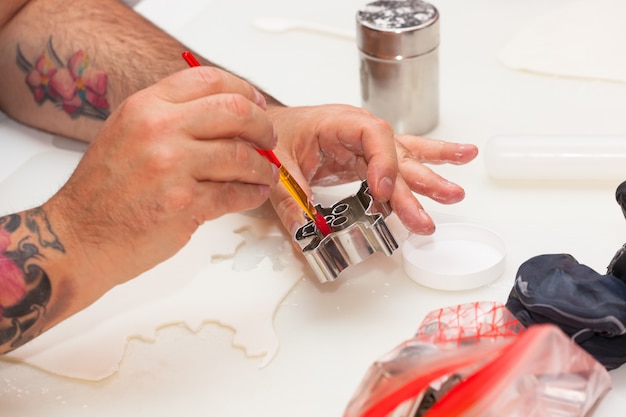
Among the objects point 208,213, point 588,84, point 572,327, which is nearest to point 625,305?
point 572,327

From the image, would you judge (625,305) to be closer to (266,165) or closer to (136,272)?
(266,165)

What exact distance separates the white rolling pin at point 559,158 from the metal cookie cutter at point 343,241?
0.89 ft

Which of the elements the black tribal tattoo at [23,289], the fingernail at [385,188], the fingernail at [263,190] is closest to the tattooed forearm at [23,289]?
the black tribal tattoo at [23,289]

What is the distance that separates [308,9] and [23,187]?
0.71 m

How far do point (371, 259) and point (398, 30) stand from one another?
0.36 m

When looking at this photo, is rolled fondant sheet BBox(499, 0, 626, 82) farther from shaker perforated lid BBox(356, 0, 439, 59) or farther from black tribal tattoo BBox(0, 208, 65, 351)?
black tribal tattoo BBox(0, 208, 65, 351)

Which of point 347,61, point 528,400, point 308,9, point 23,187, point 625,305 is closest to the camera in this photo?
point 528,400

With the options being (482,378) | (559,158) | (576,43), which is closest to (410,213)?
(559,158)

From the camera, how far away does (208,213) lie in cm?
100

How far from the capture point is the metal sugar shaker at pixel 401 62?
129cm

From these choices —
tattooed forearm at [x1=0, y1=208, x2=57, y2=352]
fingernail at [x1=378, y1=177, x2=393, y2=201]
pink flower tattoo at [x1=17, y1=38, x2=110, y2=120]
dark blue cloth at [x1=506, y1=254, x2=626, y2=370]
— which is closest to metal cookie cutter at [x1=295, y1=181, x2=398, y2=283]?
fingernail at [x1=378, y1=177, x2=393, y2=201]

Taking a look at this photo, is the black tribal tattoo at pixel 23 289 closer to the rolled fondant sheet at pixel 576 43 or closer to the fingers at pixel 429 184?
the fingers at pixel 429 184

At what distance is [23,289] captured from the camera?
3.34 ft

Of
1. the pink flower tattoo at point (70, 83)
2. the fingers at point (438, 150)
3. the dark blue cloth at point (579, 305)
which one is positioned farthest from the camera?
the pink flower tattoo at point (70, 83)
